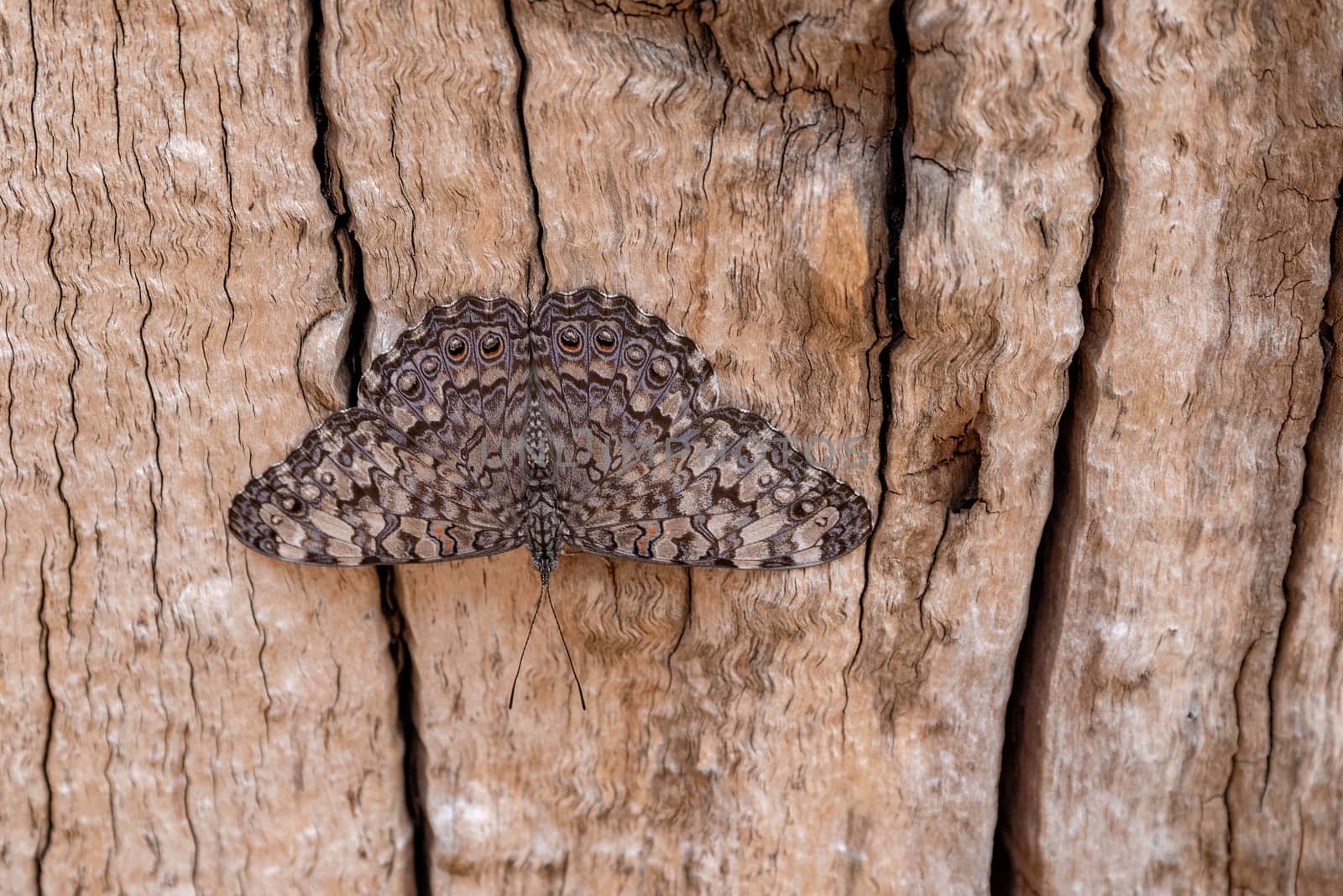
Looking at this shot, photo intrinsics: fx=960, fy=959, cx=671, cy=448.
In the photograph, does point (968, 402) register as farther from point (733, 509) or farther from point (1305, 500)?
point (1305, 500)

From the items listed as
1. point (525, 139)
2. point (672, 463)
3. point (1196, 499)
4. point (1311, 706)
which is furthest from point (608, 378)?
point (1311, 706)

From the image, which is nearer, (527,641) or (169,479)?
(169,479)

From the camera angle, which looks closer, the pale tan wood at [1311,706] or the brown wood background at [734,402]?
the brown wood background at [734,402]

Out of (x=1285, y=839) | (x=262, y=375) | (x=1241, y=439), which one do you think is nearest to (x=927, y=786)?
(x=1285, y=839)

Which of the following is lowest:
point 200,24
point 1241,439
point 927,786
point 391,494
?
point 927,786

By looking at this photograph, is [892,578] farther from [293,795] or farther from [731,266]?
[293,795]

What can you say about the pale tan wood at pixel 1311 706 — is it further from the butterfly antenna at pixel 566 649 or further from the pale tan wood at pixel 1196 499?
the butterfly antenna at pixel 566 649

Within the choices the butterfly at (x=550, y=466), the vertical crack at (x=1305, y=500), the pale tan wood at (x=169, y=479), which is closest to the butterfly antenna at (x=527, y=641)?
the butterfly at (x=550, y=466)
